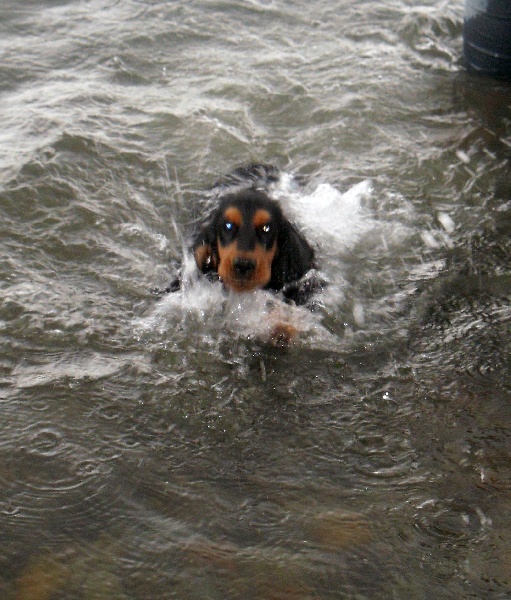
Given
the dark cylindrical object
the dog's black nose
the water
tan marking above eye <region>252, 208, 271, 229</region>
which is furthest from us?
the dark cylindrical object

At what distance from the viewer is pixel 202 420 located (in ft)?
14.3

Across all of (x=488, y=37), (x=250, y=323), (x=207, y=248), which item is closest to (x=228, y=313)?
(x=250, y=323)

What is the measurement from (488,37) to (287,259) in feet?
13.3

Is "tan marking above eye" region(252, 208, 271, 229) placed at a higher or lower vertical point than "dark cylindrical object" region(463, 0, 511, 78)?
lower

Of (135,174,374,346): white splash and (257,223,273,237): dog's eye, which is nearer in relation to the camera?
(257,223,273,237): dog's eye

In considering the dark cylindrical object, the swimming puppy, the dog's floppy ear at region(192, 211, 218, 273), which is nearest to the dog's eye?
the swimming puppy

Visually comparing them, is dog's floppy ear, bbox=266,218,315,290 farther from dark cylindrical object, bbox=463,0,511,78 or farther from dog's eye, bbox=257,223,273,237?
dark cylindrical object, bbox=463,0,511,78

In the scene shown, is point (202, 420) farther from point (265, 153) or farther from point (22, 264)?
point (265, 153)

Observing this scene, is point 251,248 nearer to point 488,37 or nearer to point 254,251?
point 254,251

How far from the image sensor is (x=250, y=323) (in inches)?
208

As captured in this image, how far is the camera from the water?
11.7ft

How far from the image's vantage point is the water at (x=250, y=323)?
11.7ft

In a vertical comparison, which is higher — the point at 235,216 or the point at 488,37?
the point at 488,37

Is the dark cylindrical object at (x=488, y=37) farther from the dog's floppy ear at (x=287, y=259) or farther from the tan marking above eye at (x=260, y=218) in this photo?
the tan marking above eye at (x=260, y=218)
